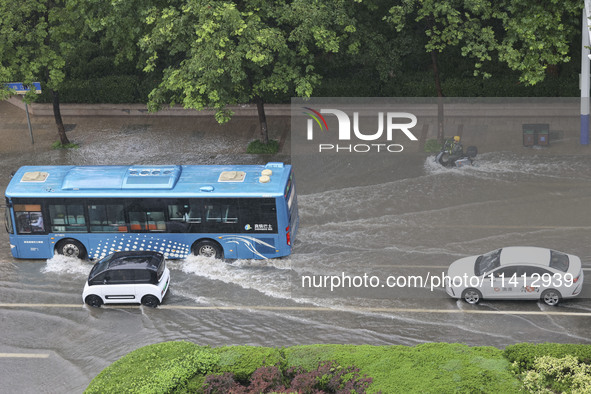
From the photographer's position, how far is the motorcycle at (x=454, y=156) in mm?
32094

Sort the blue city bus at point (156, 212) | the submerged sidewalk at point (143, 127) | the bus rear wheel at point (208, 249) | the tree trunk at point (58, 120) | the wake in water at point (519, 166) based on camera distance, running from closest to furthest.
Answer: the blue city bus at point (156, 212), the bus rear wheel at point (208, 249), the wake in water at point (519, 166), the tree trunk at point (58, 120), the submerged sidewalk at point (143, 127)

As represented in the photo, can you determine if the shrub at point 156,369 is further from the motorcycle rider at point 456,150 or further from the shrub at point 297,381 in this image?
the motorcycle rider at point 456,150

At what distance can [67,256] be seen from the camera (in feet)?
87.8

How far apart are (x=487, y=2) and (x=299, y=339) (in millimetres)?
15774

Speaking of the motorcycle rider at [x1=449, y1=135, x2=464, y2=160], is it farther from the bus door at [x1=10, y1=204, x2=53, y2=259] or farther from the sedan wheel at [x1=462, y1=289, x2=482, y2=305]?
the bus door at [x1=10, y1=204, x2=53, y2=259]

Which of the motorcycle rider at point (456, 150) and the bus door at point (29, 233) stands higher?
the motorcycle rider at point (456, 150)

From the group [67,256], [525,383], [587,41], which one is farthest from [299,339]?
[587,41]

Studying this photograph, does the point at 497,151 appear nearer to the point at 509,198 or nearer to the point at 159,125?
the point at 509,198

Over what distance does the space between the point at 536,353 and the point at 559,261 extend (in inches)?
197

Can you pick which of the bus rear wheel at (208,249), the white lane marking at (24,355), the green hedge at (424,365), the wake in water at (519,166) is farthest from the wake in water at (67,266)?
the wake in water at (519,166)

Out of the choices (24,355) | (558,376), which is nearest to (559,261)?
(558,376)

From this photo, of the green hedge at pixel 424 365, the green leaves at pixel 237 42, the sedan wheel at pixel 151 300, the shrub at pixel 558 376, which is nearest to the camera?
the shrub at pixel 558 376

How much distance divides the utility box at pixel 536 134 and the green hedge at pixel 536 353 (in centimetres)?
1599

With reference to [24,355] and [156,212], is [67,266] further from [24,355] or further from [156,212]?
[24,355]
